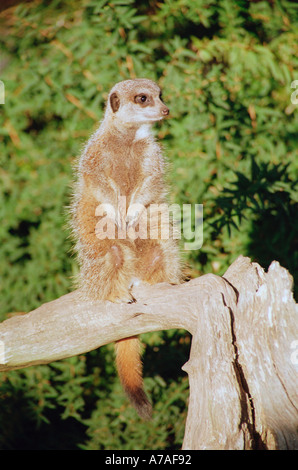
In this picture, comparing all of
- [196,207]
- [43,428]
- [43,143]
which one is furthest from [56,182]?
[43,428]

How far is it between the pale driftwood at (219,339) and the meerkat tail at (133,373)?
118mm

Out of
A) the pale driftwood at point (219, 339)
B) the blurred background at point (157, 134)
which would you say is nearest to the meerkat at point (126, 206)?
the pale driftwood at point (219, 339)

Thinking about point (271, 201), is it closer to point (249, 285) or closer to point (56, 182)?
point (249, 285)

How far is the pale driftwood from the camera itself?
1.71m

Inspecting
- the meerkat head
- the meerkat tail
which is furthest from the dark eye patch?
the meerkat tail

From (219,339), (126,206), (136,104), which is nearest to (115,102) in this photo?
(136,104)

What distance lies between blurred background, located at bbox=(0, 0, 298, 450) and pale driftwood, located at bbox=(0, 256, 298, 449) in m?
0.76

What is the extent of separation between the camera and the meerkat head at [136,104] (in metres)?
2.32

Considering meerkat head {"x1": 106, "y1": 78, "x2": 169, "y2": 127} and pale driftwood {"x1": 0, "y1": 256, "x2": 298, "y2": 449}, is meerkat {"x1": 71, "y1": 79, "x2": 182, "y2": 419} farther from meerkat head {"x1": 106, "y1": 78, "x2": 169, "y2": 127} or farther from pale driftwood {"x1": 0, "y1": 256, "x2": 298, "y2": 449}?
pale driftwood {"x1": 0, "y1": 256, "x2": 298, "y2": 449}

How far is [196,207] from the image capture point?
2900 millimetres

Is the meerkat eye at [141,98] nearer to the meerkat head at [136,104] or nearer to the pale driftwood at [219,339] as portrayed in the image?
the meerkat head at [136,104]

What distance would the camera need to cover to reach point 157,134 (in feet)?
9.66

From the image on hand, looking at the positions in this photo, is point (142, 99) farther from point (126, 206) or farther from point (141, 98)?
point (126, 206)
